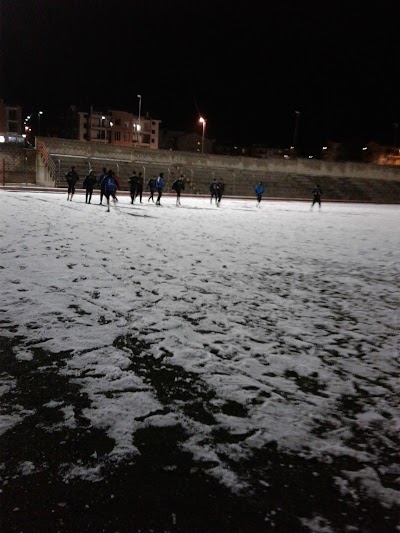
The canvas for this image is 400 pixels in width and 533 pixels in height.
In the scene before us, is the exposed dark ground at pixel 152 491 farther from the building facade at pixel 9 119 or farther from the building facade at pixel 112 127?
the building facade at pixel 9 119

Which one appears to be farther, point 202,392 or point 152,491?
point 202,392

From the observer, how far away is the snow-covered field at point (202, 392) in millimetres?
2260

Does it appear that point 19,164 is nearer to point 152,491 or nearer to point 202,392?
point 202,392

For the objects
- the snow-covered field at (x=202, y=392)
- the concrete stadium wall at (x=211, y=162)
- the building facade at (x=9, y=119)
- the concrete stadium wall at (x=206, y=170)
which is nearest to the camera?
the snow-covered field at (x=202, y=392)

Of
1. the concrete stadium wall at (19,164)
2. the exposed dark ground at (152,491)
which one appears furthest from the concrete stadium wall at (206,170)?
the exposed dark ground at (152,491)

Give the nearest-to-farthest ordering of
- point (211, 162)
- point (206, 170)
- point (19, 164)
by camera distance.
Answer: point (19, 164) → point (206, 170) → point (211, 162)

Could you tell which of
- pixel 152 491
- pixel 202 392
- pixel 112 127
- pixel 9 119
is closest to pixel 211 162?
pixel 202 392

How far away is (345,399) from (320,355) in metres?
0.84

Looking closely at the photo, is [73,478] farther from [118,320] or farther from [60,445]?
[118,320]

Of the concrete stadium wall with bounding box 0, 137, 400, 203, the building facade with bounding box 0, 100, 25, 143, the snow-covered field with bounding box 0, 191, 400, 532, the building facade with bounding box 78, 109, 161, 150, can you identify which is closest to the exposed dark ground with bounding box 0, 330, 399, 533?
the snow-covered field with bounding box 0, 191, 400, 532

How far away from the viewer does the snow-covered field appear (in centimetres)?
226

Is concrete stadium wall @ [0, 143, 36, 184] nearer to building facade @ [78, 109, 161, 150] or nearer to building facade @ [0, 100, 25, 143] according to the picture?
building facade @ [78, 109, 161, 150]

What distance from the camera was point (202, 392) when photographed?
3344 mm

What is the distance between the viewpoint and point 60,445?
2.59 m
